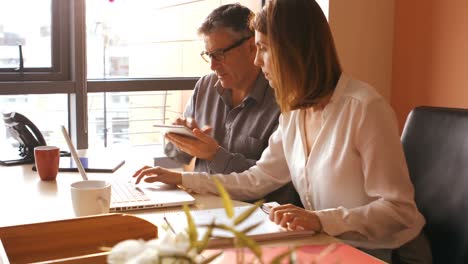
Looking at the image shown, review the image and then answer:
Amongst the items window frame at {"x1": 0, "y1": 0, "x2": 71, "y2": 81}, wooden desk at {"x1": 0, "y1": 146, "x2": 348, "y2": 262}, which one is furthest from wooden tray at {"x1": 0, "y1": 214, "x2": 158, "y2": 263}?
window frame at {"x1": 0, "y1": 0, "x2": 71, "y2": 81}

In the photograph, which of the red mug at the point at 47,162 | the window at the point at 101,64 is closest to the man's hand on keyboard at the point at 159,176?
the red mug at the point at 47,162

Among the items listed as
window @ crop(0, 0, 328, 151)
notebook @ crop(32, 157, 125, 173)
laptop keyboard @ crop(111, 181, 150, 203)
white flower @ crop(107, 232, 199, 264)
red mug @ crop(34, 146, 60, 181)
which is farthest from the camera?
window @ crop(0, 0, 328, 151)

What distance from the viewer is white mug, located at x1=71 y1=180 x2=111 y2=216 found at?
1331mm

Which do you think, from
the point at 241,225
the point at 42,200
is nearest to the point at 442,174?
the point at 241,225

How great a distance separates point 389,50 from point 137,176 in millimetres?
1670

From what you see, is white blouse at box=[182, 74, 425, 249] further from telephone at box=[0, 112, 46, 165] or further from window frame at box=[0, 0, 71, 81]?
window frame at box=[0, 0, 71, 81]

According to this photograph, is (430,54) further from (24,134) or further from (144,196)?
(24,134)

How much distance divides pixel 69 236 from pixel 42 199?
45 cm

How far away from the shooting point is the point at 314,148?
1.56 meters

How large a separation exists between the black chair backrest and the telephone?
132 centimetres

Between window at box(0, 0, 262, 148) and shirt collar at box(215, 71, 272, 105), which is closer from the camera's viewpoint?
shirt collar at box(215, 71, 272, 105)

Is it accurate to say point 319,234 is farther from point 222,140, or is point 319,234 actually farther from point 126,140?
point 126,140

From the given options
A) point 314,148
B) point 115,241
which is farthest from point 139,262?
point 314,148

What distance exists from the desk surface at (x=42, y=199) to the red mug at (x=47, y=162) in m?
0.02
